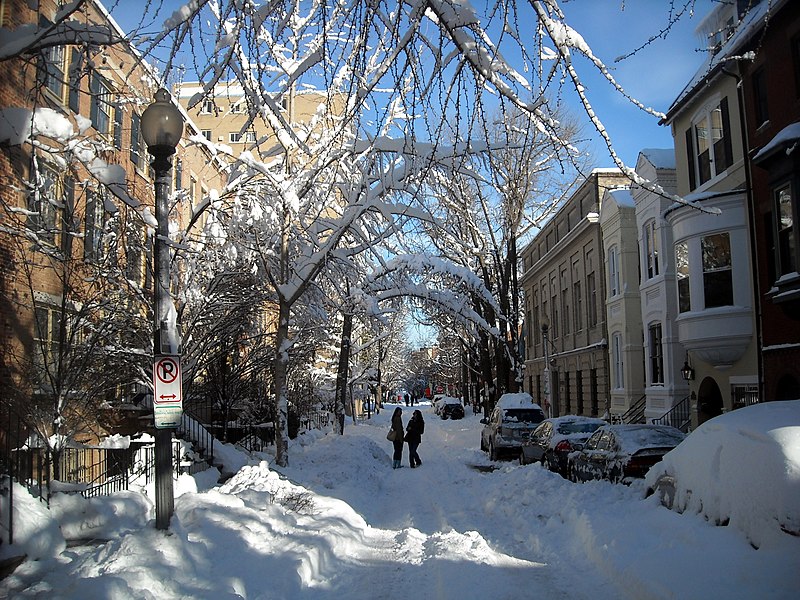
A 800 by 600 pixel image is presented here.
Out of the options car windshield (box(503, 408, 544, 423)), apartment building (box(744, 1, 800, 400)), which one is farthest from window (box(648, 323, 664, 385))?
apartment building (box(744, 1, 800, 400))

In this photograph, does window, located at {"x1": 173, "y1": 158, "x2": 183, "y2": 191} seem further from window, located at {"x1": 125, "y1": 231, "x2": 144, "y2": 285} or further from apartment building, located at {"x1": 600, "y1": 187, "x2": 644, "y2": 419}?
apartment building, located at {"x1": 600, "y1": 187, "x2": 644, "y2": 419}

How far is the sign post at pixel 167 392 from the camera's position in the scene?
712 cm

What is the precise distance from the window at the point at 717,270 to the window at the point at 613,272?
1013cm

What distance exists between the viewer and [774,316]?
17.6 m

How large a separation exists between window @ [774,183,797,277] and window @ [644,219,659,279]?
834cm

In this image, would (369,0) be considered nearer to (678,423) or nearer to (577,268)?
(678,423)

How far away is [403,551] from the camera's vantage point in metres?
9.10

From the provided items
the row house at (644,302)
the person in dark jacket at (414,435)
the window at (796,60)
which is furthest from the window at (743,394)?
the person in dark jacket at (414,435)

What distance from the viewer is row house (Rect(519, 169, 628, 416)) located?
32812mm

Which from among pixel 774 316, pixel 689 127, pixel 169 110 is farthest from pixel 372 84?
pixel 689 127

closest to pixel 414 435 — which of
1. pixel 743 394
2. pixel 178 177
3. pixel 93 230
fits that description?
pixel 743 394

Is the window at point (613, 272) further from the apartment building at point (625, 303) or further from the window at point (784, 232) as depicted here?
the window at point (784, 232)

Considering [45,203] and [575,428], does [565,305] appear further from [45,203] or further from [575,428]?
[45,203]

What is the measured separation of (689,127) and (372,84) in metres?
18.8
